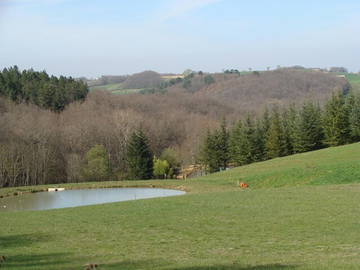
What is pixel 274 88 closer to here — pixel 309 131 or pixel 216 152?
pixel 216 152

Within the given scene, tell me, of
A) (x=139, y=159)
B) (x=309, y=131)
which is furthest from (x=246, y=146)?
(x=139, y=159)

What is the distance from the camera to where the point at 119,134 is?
7981 cm

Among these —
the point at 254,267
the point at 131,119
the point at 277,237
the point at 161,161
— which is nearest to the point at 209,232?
the point at 277,237

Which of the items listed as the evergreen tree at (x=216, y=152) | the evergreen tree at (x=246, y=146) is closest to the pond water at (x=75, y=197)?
the evergreen tree at (x=246, y=146)

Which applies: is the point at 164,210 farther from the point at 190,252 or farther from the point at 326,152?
the point at 326,152

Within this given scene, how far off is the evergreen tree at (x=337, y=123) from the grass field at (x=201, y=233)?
101 ft

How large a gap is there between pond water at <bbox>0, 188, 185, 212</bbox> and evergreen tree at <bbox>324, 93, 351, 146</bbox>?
2487 centimetres

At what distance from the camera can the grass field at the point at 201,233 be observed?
471 inches

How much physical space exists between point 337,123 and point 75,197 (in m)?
31.9

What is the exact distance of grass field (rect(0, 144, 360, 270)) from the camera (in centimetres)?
1196

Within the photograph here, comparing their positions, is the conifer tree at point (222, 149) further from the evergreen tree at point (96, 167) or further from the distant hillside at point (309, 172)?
the distant hillside at point (309, 172)

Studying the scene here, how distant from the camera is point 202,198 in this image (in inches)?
1075

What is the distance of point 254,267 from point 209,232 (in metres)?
5.91

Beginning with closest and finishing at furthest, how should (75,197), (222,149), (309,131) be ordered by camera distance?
(75,197) → (309,131) → (222,149)
